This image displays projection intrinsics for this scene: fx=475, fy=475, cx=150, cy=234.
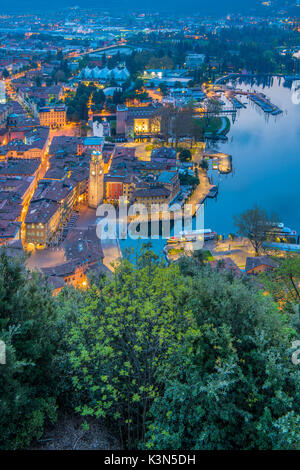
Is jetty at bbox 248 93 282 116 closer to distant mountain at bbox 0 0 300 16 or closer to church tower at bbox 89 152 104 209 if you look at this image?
church tower at bbox 89 152 104 209

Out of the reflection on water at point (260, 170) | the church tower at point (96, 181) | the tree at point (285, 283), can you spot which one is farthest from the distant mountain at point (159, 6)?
the tree at point (285, 283)

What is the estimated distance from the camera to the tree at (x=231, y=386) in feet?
5.70

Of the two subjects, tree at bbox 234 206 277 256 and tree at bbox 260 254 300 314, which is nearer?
tree at bbox 260 254 300 314

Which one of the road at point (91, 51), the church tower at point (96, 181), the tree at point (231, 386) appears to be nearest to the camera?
the tree at point (231, 386)

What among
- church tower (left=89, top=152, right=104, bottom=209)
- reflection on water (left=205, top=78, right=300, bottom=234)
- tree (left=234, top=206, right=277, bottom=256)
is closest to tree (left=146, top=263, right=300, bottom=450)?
tree (left=234, top=206, right=277, bottom=256)

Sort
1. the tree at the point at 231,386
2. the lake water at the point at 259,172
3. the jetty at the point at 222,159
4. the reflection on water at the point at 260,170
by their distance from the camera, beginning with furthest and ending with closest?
the jetty at the point at 222,159 → the reflection on water at the point at 260,170 → the lake water at the point at 259,172 → the tree at the point at 231,386

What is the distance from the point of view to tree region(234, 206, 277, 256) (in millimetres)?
6903

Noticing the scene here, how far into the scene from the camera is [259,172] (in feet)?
34.6

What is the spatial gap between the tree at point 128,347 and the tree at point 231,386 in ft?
0.27

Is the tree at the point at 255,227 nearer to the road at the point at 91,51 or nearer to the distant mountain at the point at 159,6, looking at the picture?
the road at the point at 91,51

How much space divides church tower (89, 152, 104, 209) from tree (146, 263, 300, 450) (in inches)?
260

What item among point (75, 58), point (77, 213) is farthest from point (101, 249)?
point (75, 58)
